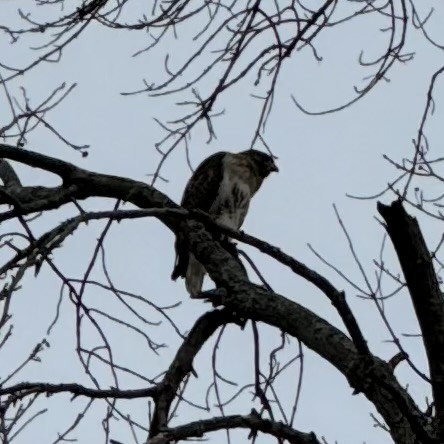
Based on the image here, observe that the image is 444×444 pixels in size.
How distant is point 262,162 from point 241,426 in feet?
16.9

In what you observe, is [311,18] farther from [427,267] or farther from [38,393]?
[38,393]

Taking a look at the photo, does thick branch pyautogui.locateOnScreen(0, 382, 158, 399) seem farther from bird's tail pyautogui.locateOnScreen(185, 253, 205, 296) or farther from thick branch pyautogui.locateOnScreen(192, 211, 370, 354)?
bird's tail pyautogui.locateOnScreen(185, 253, 205, 296)

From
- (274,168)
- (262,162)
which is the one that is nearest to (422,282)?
(262,162)

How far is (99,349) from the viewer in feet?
12.8

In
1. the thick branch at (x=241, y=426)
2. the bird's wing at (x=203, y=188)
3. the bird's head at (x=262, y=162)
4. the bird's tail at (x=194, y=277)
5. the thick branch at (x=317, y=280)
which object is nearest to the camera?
the thick branch at (x=241, y=426)

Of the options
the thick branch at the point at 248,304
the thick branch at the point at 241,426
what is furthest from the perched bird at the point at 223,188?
the thick branch at the point at 241,426

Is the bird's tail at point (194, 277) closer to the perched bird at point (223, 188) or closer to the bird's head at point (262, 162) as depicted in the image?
the perched bird at point (223, 188)

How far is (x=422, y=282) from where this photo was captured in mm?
3066

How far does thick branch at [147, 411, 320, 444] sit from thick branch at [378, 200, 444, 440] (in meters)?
0.41

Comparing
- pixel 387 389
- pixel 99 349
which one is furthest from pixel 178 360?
pixel 387 389

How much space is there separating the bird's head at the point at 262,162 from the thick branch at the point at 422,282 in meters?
4.87

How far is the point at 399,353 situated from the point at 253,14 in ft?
4.43

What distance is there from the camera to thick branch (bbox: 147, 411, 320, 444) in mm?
2984

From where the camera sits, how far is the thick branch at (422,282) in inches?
119
